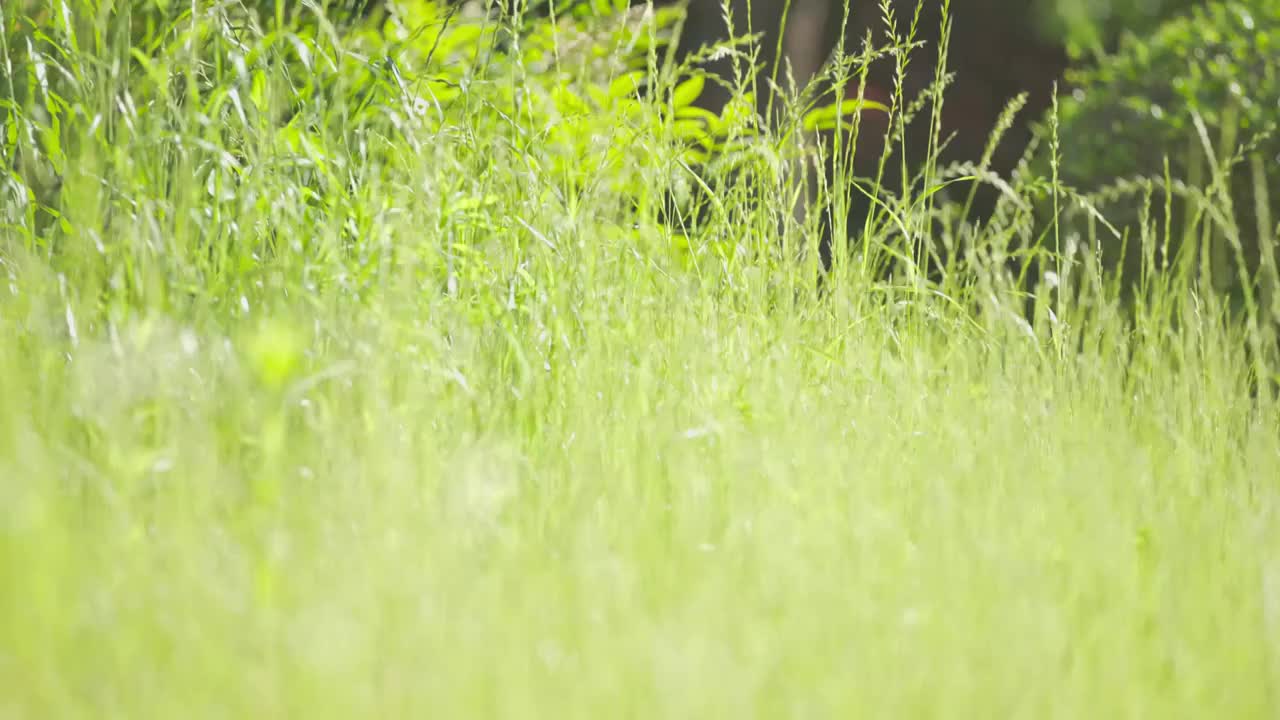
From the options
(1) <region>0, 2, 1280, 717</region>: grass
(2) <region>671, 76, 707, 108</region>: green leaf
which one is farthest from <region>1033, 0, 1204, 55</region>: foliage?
(1) <region>0, 2, 1280, 717</region>: grass

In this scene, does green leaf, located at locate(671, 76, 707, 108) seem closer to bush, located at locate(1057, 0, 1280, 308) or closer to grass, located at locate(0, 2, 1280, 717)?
grass, located at locate(0, 2, 1280, 717)

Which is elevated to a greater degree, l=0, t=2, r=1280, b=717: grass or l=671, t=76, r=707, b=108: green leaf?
l=671, t=76, r=707, b=108: green leaf

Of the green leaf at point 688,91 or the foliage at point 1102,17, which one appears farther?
the foliage at point 1102,17

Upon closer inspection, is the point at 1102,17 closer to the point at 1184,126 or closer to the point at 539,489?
the point at 1184,126

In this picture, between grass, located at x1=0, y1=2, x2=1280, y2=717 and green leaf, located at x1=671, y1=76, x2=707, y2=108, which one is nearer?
grass, located at x1=0, y1=2, x2=1280, y2=717

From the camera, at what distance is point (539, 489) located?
1.90 m

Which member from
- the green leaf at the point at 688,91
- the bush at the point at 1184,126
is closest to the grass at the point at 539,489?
the green leaf at the point at 688,91

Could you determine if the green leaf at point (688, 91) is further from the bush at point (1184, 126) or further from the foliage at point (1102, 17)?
the foliage at point (1102, 17)

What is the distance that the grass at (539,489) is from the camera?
1.33 meters

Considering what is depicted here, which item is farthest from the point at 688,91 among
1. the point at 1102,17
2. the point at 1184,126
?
the point at 1102,17

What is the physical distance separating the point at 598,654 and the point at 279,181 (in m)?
1.26

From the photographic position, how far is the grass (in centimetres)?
133

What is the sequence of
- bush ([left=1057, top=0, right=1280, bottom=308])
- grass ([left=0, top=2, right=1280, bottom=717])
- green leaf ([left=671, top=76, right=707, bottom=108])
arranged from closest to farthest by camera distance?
grass ([left=0, top=2, right=1280, bottom=717]) < green leaf ([left=671, top=76, right=707, bottom=108]) < bush ([left=1057, top=0, right=1280, bottom=308])

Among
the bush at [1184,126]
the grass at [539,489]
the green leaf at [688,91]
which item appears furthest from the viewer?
the bush at [1184,126]
